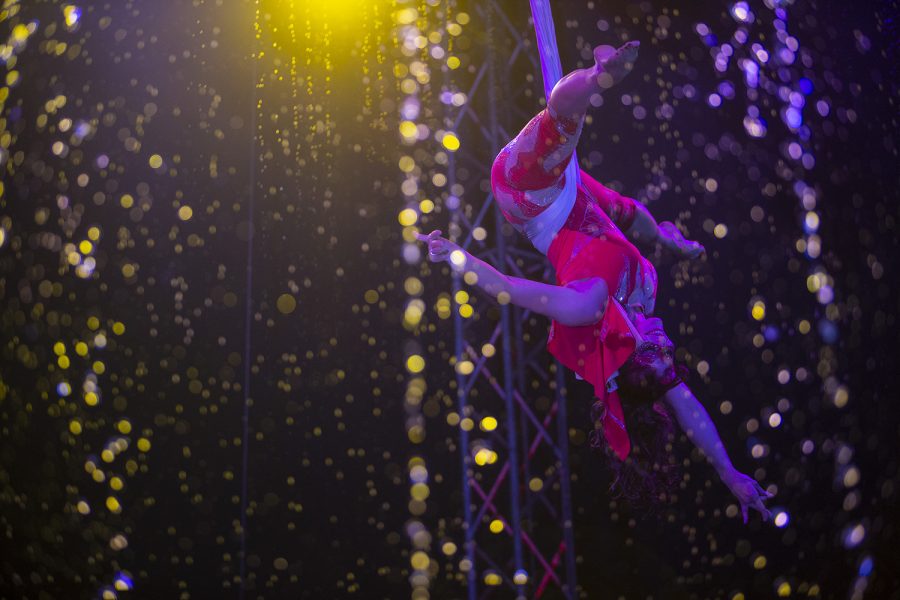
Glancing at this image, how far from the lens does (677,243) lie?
1.53 metres

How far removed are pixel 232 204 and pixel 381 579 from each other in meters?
0.98

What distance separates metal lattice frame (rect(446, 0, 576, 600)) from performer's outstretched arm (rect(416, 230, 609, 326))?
0.74 ft

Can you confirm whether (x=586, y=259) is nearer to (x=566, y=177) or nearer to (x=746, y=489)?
(x=566, y=177)

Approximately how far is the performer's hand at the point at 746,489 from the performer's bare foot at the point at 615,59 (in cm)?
89

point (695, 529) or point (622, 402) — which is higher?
point (622, 402)

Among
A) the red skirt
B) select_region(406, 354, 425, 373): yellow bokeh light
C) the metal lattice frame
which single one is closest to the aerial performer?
the red skirt

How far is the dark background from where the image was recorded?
156 centimetres

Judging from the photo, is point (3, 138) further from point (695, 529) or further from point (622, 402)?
point (695, 529)

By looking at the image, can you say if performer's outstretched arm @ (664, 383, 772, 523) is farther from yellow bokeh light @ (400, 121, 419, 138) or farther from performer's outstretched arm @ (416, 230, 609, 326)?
yellow bokeh light @ (400, 121, 419, 138)

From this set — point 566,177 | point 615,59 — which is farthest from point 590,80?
point 566,177

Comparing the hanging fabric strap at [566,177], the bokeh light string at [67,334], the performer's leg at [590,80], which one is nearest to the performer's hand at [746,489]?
the hanging fabric strap at [566,177]

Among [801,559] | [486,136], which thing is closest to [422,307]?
[486,136]

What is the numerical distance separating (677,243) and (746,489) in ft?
1.78

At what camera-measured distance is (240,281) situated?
1.72 meters
